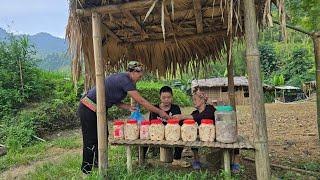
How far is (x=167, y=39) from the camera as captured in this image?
253 inches

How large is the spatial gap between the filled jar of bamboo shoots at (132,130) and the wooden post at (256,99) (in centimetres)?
146

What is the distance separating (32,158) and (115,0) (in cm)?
520

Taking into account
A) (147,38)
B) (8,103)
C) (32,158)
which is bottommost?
(32,158)

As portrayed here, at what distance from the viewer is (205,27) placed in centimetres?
593

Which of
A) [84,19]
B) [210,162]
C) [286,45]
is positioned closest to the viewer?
[286,45]

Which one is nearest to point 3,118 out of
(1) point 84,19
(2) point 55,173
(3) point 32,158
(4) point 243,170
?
(3) point 32,158

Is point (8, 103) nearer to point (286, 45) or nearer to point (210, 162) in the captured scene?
point (210, 162)

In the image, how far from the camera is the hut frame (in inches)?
150

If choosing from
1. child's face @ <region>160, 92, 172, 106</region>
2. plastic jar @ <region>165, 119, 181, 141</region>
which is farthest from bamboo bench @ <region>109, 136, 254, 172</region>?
child's face @ <region>160, 92, 172, 106</region>

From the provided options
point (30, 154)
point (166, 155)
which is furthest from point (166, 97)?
point (30, 154)

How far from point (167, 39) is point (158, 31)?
0.39m

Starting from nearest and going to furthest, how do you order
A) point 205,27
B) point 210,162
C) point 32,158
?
point 210,162 → point 205,27 → point 32,158

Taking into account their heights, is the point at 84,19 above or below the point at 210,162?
above

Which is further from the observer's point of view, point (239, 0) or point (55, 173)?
point (55, 173)
